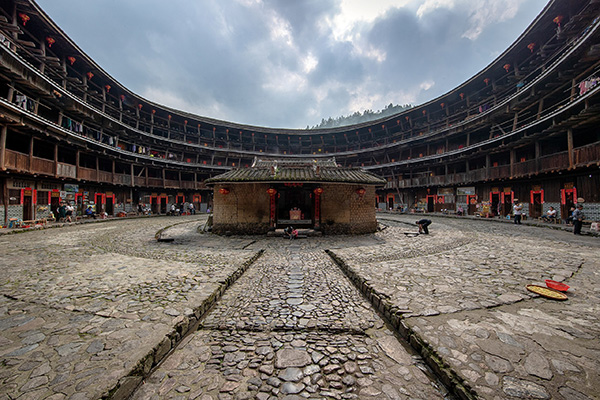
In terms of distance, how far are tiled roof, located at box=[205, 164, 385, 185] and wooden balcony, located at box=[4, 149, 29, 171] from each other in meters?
13.7

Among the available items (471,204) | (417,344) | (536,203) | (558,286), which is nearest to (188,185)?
(417,344)

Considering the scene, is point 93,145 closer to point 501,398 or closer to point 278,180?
point 278,180

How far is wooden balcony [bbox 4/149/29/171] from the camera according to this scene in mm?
13892

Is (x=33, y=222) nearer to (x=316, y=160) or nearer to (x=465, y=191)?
(x=316, y=160)

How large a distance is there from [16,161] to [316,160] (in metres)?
20.8

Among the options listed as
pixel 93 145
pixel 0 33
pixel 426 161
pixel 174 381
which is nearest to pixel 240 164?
pixel 93 145

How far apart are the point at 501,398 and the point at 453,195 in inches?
1195

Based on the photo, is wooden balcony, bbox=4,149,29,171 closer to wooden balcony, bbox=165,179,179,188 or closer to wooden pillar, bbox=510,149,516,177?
wooden balcony, bbox=165,179,179,188

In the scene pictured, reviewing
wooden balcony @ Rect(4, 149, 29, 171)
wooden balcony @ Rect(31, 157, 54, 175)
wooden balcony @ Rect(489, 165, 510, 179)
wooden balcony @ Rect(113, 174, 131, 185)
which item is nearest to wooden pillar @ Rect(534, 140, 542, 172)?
wooden balcony @ Rect(489, 165, 510, 179)

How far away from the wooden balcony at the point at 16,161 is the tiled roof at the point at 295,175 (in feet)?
45.0

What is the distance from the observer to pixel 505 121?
22531 millimetres

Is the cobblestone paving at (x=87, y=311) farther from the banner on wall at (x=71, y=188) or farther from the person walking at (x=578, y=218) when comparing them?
the banner on wall at (x=71, y=188)

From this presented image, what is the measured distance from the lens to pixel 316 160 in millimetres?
18562

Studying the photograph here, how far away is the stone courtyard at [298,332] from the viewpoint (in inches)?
86.0
